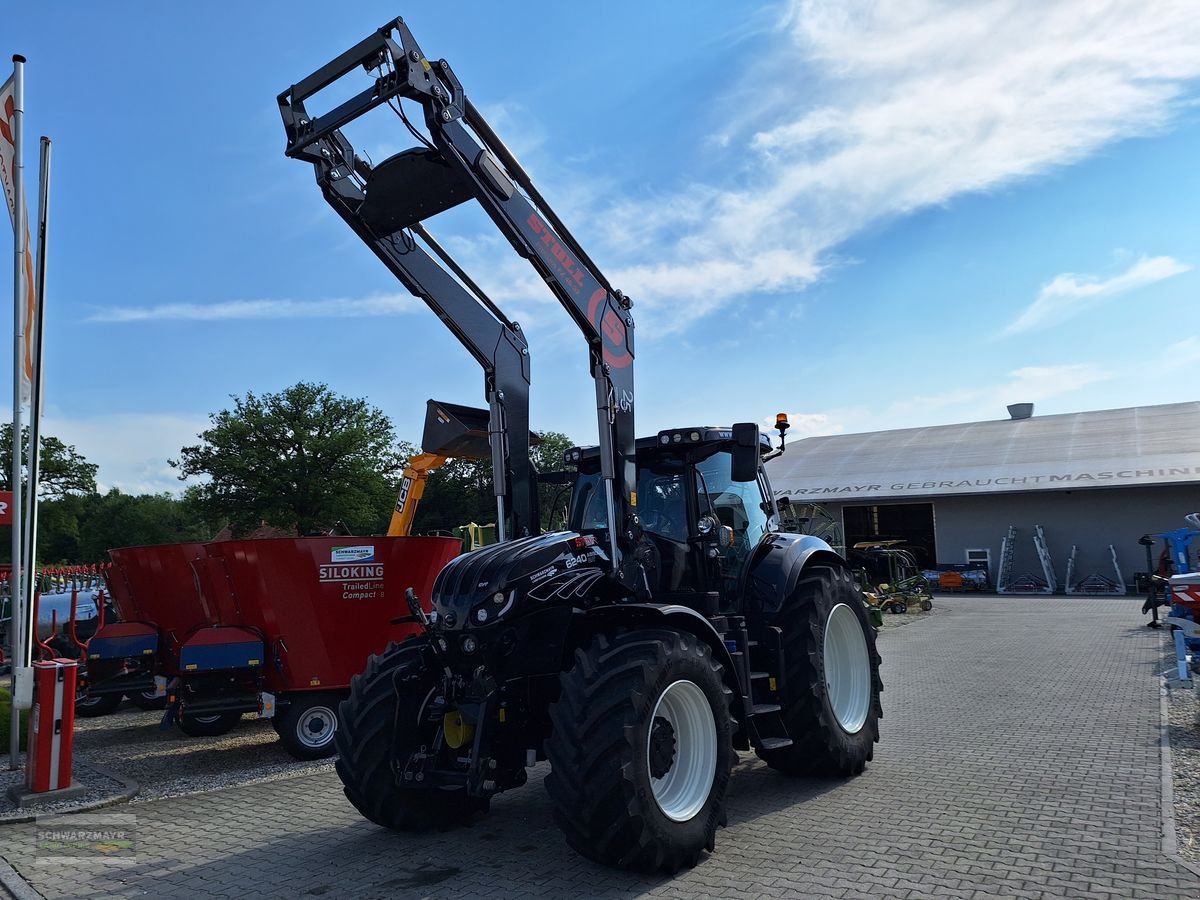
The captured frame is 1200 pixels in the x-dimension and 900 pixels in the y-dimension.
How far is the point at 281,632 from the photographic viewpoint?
816cm

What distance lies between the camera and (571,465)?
7.34m

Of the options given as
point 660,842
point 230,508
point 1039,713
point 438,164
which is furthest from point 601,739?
point 230,508

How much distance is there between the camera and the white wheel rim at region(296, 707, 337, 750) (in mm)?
8188

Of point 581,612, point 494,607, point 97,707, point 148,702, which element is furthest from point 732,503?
point 97,707

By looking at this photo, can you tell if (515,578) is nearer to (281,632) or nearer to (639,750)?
(639,750)

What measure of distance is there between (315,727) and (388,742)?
3.30m

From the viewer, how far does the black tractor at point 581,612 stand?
473 centimetres

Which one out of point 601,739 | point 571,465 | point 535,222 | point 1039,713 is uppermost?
point 535,222

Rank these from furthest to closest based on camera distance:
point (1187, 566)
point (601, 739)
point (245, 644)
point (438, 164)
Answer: point (1187, 566)
point (245, 644)
point (438, 164)
point (601, 739)

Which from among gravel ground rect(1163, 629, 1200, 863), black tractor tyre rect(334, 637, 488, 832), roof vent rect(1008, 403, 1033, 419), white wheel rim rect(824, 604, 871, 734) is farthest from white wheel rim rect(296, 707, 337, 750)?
roof vent rect(1008, 403, 1033, 419)

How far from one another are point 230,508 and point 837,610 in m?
30.9

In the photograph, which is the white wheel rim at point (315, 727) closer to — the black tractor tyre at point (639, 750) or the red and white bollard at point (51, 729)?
the red and white bollard at point (51, 729)

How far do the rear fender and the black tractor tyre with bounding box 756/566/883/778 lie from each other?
91 centimetres

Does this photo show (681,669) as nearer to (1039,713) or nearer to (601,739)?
(601,739)
